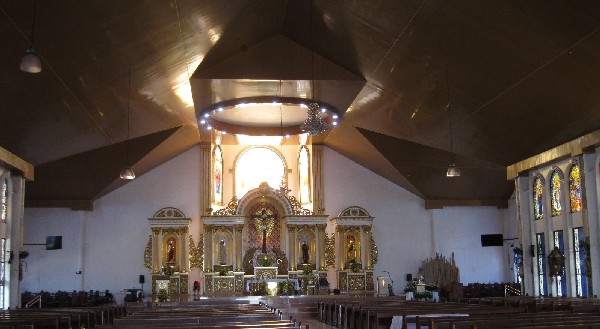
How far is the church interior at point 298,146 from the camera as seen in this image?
14641 mm

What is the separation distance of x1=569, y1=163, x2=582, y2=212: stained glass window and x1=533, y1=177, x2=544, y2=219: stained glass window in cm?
208

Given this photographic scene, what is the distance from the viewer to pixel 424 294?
2297 centimetres

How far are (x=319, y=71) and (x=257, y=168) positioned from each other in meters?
11.4

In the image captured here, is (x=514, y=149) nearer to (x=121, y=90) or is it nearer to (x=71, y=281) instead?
(x=121, y=90)

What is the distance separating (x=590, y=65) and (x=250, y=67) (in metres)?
9.02

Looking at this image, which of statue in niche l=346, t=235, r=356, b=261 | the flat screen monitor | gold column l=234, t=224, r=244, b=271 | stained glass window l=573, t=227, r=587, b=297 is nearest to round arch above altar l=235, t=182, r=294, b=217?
gold column l=234, t=224, r=244, b=271

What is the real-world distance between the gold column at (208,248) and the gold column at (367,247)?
635 centimetres

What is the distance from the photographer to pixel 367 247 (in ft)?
94.1

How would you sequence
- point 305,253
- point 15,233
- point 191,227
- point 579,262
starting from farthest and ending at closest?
point 191,227 → point 305,253 → point 15,233 → point 579,262

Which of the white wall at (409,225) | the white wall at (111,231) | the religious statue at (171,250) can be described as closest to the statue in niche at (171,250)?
the religious statue at (171,250)

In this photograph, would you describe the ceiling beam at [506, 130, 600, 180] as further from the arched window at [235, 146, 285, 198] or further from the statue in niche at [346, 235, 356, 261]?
the arched window at [235, 146, 285, 198]

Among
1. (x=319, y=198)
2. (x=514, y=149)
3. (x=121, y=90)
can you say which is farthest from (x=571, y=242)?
Result: (x=121, y=90)

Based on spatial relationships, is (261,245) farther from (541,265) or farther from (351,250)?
(541,265)

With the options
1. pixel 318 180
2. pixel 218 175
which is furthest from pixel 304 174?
pixel 218 175
